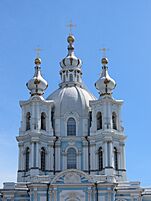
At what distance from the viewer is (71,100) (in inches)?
2045

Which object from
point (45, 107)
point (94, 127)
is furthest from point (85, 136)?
point (45, 107)

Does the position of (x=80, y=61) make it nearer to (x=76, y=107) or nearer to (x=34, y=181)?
(x=76, y=107)

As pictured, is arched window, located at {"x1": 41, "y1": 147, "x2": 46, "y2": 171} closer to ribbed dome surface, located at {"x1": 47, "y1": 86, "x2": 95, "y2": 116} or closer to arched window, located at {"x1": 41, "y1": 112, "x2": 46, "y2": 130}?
arched window, located at {"x1": 41, "y1": 112, "x2": 46, "y2": 130}

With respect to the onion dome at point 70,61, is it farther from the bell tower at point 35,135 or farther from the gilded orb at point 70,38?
the bell tower at point 35,135

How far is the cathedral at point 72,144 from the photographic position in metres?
45.1

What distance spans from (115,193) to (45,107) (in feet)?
34.1

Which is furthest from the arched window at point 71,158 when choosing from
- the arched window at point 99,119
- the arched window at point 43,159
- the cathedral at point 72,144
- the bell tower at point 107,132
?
the arched window at point 99,119

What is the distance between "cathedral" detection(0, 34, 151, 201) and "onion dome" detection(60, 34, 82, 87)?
1.51ft

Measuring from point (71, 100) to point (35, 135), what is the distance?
5010 mm

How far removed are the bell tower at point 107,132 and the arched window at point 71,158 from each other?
Result: 1709mm

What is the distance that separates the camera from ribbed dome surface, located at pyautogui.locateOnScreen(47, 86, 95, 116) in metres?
51.5

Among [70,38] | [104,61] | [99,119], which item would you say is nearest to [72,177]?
[99,119]

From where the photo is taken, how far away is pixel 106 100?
50469 millimetres

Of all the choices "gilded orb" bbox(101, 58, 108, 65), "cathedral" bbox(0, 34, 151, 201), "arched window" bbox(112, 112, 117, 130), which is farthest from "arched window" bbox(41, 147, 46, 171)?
"gilded orb" bbox(101, 58, 108, 65)
